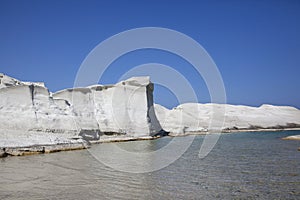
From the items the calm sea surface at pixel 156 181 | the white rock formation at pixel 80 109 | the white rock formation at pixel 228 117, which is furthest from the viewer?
the white rock formation at pixel 228 117

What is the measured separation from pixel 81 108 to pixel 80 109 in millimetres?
154

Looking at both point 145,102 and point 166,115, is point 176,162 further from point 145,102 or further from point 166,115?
point 166,115

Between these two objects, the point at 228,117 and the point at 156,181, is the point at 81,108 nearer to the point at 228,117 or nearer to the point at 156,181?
the point at 156,181

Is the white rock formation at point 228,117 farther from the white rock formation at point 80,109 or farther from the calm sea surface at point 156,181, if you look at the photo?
the calm sea surface at point 156,181

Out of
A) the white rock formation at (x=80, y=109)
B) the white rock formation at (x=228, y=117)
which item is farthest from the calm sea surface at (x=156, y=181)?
the white rock formation at (x=228, y=117)

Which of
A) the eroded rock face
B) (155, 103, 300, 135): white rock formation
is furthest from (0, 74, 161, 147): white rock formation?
(155, 103, 300, 135): white rock formation

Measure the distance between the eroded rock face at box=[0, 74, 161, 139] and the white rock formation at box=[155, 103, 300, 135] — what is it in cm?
1216

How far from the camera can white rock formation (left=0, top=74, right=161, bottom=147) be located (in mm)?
17922

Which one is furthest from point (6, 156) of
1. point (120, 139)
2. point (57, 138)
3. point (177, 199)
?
point (120, 139)

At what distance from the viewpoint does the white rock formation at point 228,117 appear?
45938mm

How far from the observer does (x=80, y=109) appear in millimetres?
24188

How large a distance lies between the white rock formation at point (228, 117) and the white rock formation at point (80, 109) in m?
12.4

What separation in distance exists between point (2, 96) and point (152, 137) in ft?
51.4

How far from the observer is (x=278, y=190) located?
272 inches
